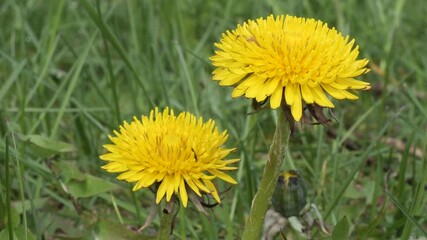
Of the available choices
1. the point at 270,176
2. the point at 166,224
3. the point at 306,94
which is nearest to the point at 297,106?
the point at 306,94

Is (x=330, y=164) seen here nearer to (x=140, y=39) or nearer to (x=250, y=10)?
(x=140, y=39)

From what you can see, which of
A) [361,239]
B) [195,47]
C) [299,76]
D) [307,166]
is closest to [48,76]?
[195,47]

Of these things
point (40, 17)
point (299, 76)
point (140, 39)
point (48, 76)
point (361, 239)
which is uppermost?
point (40, 17)

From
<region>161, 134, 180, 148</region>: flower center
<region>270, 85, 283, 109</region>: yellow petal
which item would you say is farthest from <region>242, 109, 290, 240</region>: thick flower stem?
<region>161, 134, 180, 148</region>: flower center

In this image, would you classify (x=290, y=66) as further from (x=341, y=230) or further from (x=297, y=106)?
(x=341, y=230)

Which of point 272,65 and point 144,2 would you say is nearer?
point 272,65

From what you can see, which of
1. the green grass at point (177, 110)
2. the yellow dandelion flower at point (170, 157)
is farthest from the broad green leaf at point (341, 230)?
the yellow dandelion flower at point (170, 157)
